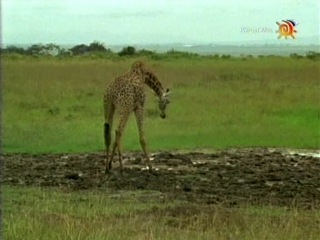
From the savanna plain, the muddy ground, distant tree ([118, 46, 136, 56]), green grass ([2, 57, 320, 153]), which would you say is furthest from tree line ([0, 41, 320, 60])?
the muddy ground

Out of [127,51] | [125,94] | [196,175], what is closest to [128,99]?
[125,94]

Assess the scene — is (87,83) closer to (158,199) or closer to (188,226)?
(158,199)

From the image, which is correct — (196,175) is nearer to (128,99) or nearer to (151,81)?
(128,99)

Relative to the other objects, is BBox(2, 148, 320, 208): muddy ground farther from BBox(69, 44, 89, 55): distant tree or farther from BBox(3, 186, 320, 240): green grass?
BBox(69, 44, 89, 55): distant tree

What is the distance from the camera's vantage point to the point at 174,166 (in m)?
13.2

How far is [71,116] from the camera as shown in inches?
763

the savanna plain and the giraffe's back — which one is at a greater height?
the giraffe's back

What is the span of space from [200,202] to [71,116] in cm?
986

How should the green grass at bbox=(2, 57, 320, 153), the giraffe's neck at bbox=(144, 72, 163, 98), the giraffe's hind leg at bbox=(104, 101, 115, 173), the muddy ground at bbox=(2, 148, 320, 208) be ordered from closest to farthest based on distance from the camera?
1. the muddy ground at bbox=(2, 148, 320, 208)
2. the giraffe's hind leg at bbox=(104, 101, 115, 173)
3. the giraffe's neck at bbox=(144, 72, 163, 98)
4. the green grass at bbox=(2, 57, 320, 153)

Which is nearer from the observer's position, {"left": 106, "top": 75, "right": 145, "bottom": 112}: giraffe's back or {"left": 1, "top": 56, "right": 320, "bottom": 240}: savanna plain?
{"left": 1, "top": 56, "right": 320, "bottom": 240}: savanna plain

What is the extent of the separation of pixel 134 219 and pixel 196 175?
408 centimetres

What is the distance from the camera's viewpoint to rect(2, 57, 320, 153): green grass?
16297 mm

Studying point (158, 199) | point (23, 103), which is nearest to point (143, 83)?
point (158, 199)

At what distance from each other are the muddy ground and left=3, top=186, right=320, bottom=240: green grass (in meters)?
0.57
